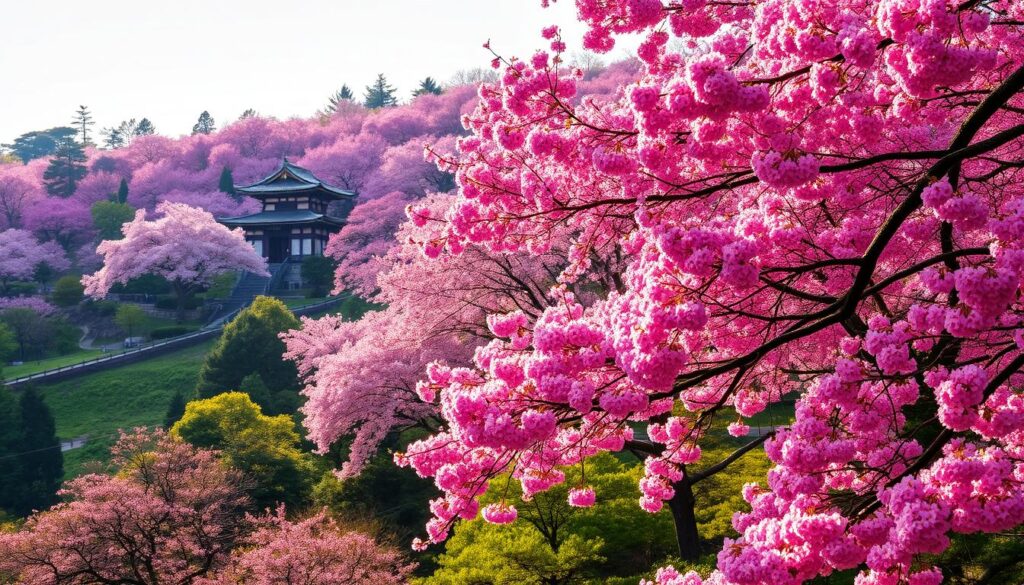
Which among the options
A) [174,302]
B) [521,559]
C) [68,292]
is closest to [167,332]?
[174,302]

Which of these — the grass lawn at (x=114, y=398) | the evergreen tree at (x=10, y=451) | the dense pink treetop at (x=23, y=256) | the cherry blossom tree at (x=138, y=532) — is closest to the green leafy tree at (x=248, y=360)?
the grass lawn at (x=114, y=398)

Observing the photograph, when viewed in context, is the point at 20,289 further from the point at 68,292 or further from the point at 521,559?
the point at 521,559

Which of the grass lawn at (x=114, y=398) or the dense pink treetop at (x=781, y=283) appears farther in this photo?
the grass lawn at (x=114, y=398)

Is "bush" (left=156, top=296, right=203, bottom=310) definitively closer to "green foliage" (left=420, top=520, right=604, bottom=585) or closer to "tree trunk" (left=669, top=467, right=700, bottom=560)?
"green foliage" (left=420, top=520, right=604, bottom=585)

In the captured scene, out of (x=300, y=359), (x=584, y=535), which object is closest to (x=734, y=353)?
(x=584, y=535)

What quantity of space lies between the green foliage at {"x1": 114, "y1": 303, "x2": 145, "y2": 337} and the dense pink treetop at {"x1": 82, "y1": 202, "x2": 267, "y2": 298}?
242 centimetres

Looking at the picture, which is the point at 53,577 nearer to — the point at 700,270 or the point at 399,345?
the point at 399,345

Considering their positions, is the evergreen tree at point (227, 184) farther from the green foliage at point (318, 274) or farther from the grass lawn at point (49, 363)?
the grass lawn at point (49, 363)

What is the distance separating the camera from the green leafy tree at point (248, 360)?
3147 centimetres

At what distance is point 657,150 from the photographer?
526 cm

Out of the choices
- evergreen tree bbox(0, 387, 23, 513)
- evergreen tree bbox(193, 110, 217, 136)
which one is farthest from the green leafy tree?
evergreen tree bbox(193, 110, 217, 136)

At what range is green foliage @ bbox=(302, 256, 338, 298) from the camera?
4697 centimetres

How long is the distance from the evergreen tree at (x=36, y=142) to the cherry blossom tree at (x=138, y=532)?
335ft

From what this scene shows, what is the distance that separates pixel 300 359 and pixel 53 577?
53.5 feet
